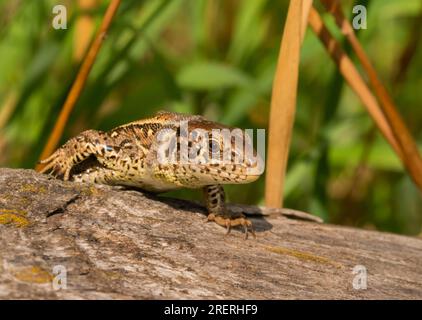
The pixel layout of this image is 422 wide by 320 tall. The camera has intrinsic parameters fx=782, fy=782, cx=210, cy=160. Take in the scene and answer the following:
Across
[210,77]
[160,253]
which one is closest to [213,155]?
[160,253]

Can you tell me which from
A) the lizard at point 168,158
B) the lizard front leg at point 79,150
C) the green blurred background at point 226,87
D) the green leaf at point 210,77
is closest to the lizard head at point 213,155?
the lizard at point 168,158

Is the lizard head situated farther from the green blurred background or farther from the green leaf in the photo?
the green leaf

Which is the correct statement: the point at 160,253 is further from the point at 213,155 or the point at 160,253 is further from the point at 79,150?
the point at 79,150

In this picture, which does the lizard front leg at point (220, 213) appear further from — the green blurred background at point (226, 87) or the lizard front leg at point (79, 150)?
the green blurred background at point (226, 87)

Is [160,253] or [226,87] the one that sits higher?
[226,87]
